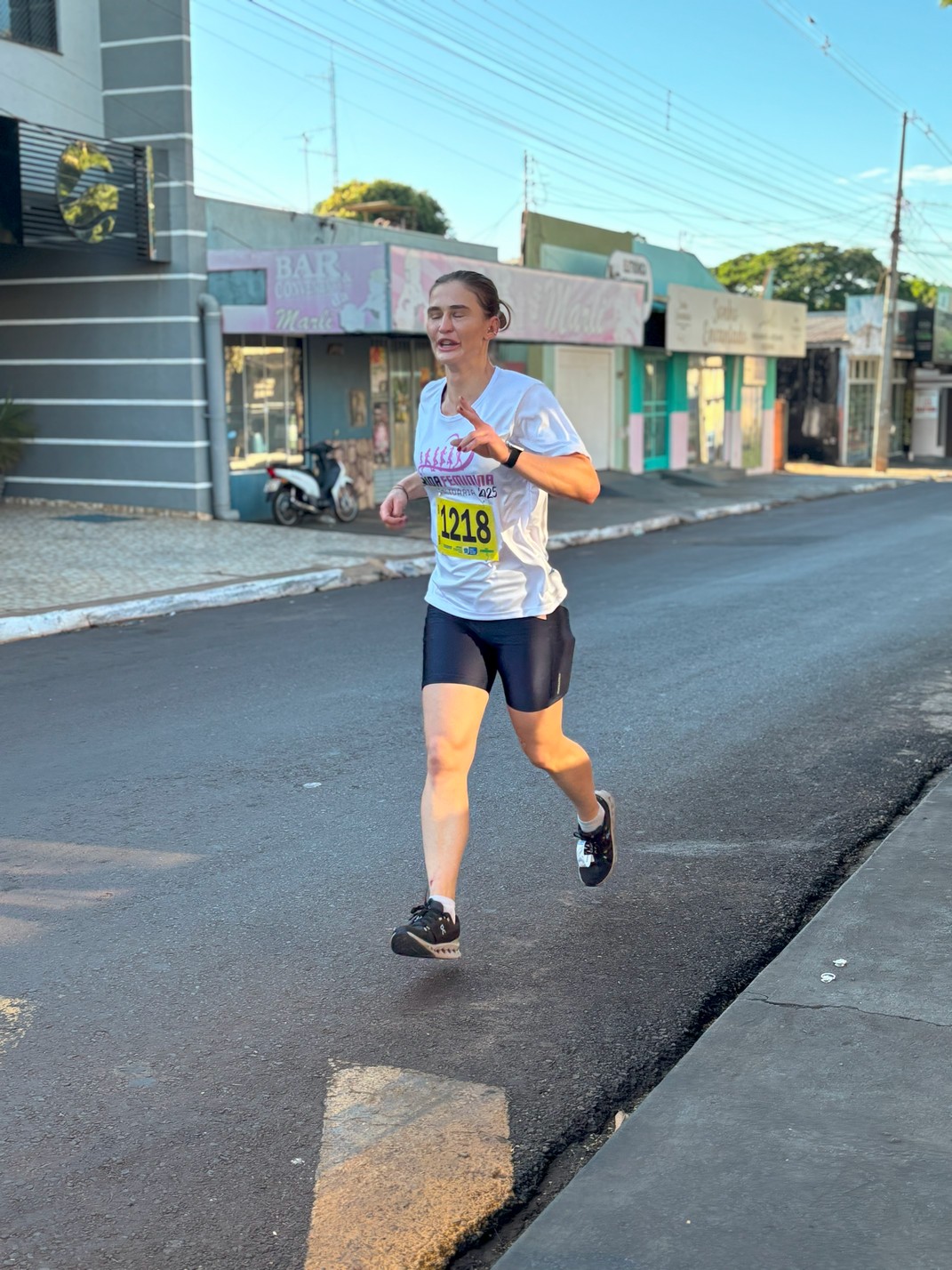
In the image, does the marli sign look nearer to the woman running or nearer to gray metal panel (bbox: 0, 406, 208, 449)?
gray metal panel (bbox: 0, 406, 208, 449)

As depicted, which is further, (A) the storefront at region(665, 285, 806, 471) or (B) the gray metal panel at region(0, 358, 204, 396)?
(A) the storefront at region(665, 285, 806, 471)

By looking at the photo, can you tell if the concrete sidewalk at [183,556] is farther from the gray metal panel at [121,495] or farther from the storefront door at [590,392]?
the storefront door at [590,392]

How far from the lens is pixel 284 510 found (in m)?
18.3

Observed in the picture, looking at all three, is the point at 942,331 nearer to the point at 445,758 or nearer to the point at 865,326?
the point at 865,326

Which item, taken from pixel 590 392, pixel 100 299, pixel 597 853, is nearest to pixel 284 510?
pixel 100 299

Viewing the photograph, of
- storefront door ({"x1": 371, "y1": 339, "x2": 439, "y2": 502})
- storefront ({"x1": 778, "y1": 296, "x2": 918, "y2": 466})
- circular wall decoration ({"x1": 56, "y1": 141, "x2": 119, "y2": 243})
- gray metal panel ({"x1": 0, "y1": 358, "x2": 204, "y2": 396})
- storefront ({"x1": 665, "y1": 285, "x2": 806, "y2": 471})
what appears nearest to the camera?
circular wall decoration ({"x1": 56, "y1": 141, "x2": 119, "y2": 243})

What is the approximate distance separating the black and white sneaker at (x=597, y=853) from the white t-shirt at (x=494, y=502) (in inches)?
32.5

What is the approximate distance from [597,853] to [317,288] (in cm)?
1398

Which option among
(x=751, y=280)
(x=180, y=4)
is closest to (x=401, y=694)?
(x=180, y=4)

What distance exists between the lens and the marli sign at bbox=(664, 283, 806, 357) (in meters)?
30.4

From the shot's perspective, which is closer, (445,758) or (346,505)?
(445,758)

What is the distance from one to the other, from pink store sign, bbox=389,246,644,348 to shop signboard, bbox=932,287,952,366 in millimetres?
24994

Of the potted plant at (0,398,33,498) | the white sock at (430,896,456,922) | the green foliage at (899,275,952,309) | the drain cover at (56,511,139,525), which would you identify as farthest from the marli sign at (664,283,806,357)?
the green foliage at (899,275,952,309)

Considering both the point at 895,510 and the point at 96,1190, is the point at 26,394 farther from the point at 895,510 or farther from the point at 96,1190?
the point at 96,1190
